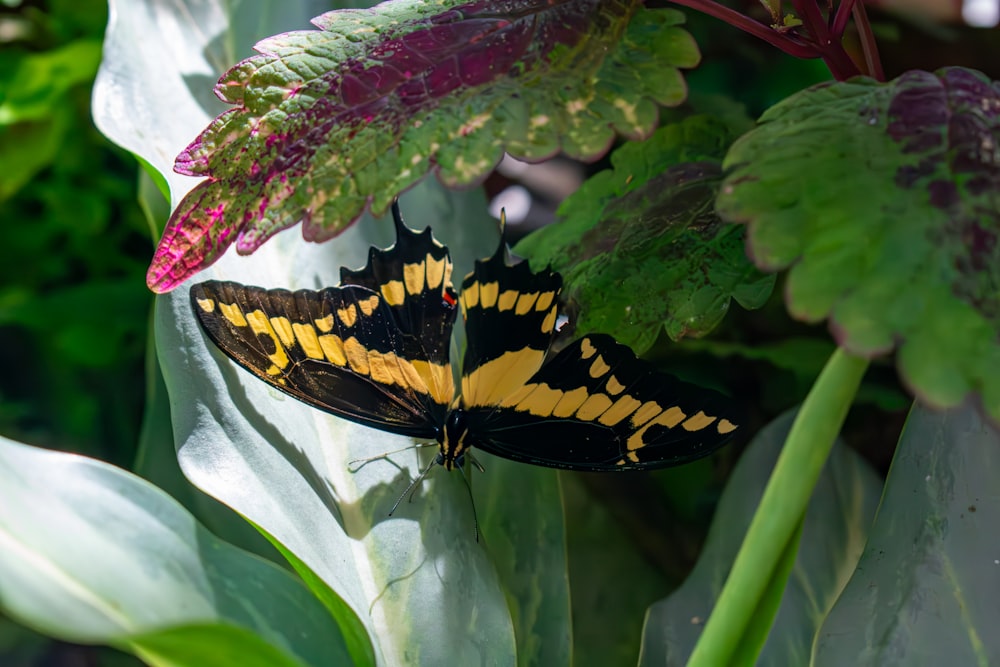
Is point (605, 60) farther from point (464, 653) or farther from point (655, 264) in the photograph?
point (464, 653)

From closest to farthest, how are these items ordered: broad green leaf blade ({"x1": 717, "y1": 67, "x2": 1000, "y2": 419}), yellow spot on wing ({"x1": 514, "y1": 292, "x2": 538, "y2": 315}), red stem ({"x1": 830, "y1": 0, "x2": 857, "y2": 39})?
1. broad green leaf blade ({"x1": 717, "y1": 67, "x2": 1000, "y2": 419})
2. red stem ({"x1": 830, "y1": 0, "x2": 857, "y2": 39})
3. yellow spot on wing ({"x1": 514, "y1": 292, "x2": 538, "y2": 315})

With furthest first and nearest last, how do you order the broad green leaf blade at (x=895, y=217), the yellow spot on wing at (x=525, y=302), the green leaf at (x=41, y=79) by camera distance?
the green leaf at (x=41, y=79) → the yellow spot on wing at (x=525, y=302) → the broad green leaf blade at (x=895, y=217)

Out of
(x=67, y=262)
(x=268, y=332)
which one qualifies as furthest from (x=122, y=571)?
(x=67, y=262)

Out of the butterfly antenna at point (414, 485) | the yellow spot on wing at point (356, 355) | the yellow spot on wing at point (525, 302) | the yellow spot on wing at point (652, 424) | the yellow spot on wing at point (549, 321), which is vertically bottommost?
the butterfly antenna at point (414, 485)

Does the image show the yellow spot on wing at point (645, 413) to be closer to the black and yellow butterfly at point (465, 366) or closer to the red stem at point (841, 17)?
the black and yellow butterfly at point (465, 366)

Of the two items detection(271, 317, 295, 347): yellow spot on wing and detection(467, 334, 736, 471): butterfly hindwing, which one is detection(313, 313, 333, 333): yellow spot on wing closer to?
detection(271, 317, 295, 347): yellow spot on wing

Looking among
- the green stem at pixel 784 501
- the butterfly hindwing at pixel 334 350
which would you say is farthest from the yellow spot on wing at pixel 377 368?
the green stem at pixel 784 501

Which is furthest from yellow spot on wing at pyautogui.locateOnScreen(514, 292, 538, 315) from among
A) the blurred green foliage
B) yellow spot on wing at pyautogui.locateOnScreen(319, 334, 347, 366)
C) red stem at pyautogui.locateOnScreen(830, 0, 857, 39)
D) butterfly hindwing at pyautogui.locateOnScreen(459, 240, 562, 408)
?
the blurred green foliage
